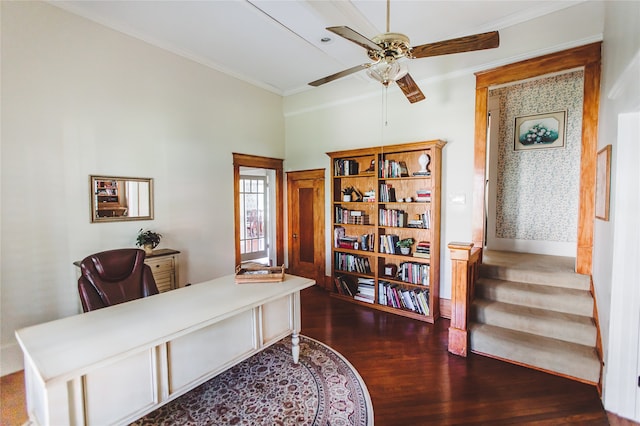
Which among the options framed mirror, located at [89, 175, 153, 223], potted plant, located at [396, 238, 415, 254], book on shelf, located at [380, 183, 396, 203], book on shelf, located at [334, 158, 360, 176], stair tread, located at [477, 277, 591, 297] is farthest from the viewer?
book on shelf, located at [334, 158, 360, 176]

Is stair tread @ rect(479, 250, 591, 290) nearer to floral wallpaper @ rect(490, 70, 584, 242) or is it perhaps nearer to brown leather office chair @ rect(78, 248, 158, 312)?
floral wallpaper @ rect(490, 70, 584, 242)

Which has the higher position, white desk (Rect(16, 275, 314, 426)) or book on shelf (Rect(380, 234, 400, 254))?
book on shelf (Rect(380, 234, 400, 254))

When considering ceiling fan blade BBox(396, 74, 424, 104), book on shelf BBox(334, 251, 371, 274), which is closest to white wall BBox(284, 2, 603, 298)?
book on shelf BBox(334, 251, 371, 274)

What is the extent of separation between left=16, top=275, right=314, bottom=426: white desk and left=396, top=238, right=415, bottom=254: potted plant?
2084 millimetres

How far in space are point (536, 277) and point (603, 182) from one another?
4.18 feet

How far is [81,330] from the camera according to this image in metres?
1.62

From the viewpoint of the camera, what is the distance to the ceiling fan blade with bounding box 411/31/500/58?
1.88 meters

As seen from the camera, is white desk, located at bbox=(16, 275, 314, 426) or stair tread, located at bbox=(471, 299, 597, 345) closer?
white desk, located at bbox=(16, 275, 314, 426)

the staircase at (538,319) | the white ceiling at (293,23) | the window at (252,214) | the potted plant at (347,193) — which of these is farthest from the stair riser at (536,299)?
the window at (252,214)

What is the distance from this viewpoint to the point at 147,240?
11.1 feet

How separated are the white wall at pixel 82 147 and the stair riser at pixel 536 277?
378 centimetres

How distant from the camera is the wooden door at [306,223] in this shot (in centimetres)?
505

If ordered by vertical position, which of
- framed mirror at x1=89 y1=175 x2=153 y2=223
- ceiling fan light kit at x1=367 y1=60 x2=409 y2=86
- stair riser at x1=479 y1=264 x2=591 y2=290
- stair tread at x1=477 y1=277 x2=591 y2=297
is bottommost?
stair tread at x1=477 y1=277 x2=591 y2=297

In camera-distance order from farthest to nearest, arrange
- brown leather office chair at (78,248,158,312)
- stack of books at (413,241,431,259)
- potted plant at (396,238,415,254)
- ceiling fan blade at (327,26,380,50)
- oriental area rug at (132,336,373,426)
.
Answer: potted plant at (396,238,415,254) → stack of books at (413,241,431,259) → brown leather office chair at (78,248,158,312) → oriental area rug at (132,336,373,426) → ceiling fan blade at (327,26,380,50)
